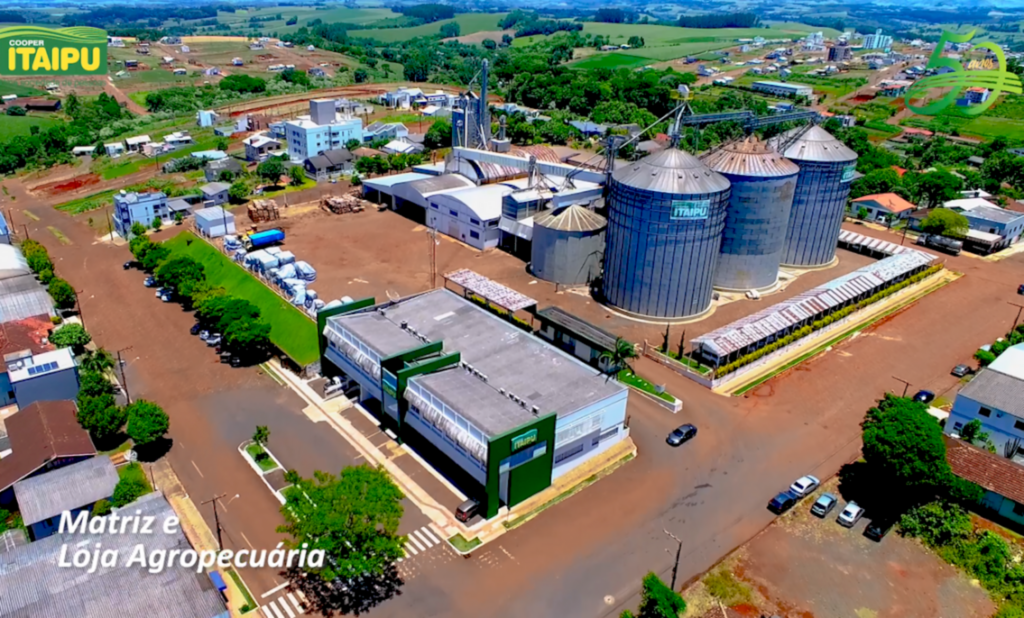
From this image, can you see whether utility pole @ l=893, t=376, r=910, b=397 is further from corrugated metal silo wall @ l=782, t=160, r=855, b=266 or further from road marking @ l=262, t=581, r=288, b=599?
road marking @ l=262, t=581, r=288, b=599

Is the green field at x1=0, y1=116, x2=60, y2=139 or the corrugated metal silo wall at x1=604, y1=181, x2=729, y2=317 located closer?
the corrugated metal silo wall at x1=604, y1=181, x2=729, y2=317

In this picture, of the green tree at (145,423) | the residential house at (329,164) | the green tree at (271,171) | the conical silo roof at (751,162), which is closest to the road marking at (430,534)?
the green tree at (145,423)

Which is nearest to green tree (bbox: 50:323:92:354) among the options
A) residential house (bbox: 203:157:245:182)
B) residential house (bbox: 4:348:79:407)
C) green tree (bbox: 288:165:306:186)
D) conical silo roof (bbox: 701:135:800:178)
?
residential house (bbox: 4:348:79:407)

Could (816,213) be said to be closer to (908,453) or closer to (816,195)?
(816,195)

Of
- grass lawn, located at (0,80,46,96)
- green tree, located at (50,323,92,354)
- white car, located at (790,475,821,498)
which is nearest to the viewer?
white car, located at (790,475,821,498)

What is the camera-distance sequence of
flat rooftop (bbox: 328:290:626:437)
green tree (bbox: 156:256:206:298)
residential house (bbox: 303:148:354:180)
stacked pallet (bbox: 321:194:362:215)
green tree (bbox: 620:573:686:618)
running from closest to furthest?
green tree (bbox: 620:573:686:618) → flat rooftop (bbox: 328:290:626:437) → green tree (bbox: 156:256:206:298) → stacked pallet (bbox: 321:194:362:215) → residential house (bbox: 303:148:354:180)

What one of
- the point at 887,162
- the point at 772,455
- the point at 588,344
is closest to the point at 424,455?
the point at 588,344

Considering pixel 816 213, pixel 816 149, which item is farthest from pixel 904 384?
pixel 816 149

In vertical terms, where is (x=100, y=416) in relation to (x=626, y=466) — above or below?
above

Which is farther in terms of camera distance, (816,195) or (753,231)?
(816,195)
